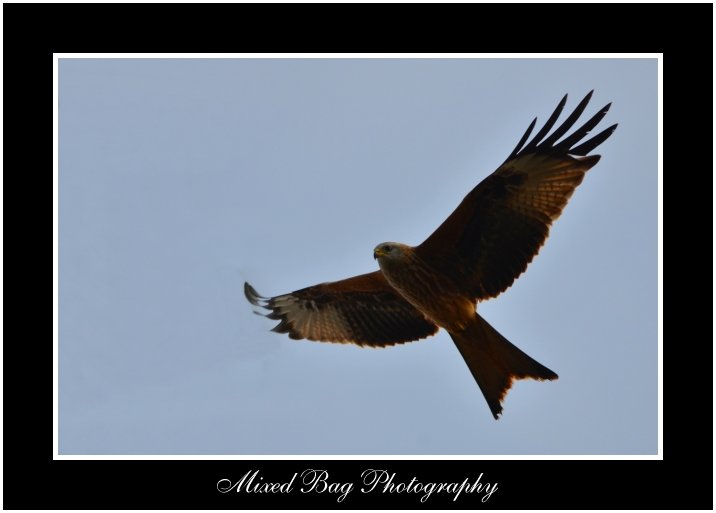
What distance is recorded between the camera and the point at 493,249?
830 cm

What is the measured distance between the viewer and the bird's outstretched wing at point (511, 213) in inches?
313

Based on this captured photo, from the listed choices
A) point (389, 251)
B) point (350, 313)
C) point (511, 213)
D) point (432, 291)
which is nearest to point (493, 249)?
point (511, 213)

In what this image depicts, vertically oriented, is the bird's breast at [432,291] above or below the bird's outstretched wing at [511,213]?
below

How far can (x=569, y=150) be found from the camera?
794 centimetres

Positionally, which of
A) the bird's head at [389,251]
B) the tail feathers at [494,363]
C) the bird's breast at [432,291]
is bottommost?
the tail feathers at [494,363]

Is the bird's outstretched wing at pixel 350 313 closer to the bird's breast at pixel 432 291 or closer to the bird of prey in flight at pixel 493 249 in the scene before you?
the bird of prey in flight at pixel 493 249

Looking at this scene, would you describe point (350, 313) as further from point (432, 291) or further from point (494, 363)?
point (494, 363)

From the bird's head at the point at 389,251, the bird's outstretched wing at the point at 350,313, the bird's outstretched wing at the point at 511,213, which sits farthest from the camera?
the bird's outstretched wing at the point at 350,313

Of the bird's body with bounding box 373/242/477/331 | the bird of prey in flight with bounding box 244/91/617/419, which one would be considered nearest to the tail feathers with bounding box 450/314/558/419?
the bird of prey in flight with bounding box 244/91/617/419

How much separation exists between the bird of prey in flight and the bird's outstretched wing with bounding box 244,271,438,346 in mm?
474

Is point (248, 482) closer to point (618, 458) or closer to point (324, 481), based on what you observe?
point (324, 481)

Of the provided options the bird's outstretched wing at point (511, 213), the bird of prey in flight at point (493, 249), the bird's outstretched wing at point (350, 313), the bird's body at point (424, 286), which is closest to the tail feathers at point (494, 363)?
the bird of prey in flight at point (493, 249)

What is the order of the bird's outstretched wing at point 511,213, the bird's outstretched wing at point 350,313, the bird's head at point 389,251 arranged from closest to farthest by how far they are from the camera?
the bird's outstretched wing at point 511,213
the bird's head at point 389,251
the bird's outstretched wing at point 350,313

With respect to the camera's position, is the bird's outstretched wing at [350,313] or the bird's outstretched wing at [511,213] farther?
the bird's outstretched wing at [350,313]
